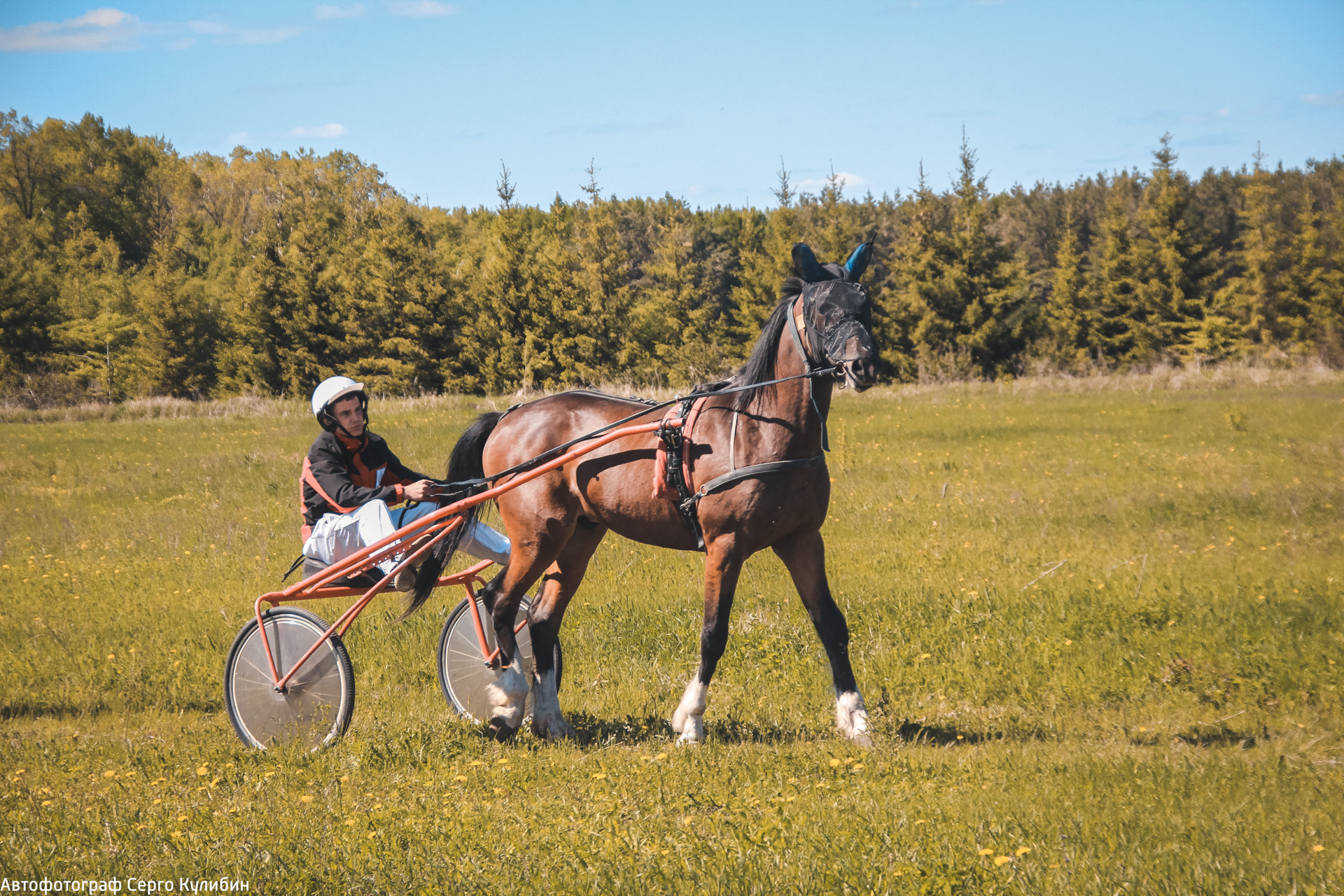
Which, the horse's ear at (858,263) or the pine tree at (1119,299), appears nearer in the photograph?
the horse's ear at (858,263)

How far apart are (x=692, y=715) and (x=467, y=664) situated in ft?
6.46

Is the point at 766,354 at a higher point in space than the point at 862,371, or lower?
higher

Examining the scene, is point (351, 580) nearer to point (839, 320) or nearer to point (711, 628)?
point (711, 628)

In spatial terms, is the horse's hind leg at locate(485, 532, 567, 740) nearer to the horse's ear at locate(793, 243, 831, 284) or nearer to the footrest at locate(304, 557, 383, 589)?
the footrest at locate(304, 557, 383, 589)

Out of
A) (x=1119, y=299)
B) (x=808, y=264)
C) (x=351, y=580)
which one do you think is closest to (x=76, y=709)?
(x=351, y=580)

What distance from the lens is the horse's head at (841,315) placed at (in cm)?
500

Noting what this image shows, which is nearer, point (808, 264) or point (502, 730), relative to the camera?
point (808, 264)

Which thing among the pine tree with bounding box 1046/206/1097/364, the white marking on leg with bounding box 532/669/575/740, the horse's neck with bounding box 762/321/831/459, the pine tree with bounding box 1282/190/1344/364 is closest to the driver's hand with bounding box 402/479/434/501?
the white marking on leg with bounding box 532/669/575/740

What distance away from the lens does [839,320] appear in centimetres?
525

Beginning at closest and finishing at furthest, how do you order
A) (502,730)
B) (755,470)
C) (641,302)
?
(755,470), (502,730), (641,302)

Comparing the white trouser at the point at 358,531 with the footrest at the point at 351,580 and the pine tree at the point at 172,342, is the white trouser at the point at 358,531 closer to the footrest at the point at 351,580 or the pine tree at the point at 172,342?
the footrest at the point at 351,580

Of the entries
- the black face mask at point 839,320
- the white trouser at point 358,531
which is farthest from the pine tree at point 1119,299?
the white trouser at point 358,531

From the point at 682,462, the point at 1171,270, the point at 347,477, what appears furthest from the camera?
the point at 1171,270

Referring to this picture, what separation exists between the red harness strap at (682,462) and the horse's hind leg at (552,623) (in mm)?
953
